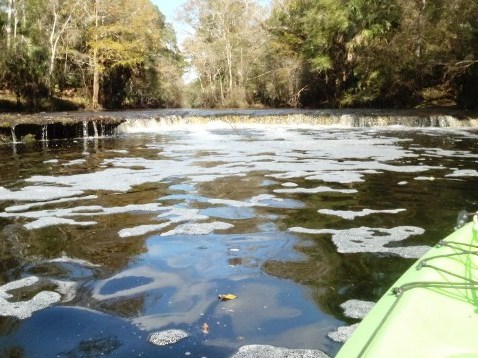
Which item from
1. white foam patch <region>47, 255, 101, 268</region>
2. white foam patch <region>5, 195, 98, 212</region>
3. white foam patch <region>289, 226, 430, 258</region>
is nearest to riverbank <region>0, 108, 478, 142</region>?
white foam patch <region>5, 195, 98, 212</region>

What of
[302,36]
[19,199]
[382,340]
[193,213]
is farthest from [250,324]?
[302,36]

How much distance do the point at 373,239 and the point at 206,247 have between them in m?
1.50

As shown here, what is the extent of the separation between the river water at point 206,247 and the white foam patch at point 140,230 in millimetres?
31

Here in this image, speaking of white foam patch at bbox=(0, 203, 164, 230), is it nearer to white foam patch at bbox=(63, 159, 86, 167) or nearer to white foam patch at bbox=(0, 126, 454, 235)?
white foam patch at bbox=(0, 126, 454, 235)

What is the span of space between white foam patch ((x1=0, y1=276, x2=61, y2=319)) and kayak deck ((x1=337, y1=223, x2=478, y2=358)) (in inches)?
81.9

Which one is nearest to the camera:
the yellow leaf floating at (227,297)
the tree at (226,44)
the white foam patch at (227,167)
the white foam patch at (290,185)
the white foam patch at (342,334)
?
the white foam patch at (342,334)

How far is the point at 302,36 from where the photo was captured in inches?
1283

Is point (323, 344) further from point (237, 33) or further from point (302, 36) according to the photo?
point (237, 33)

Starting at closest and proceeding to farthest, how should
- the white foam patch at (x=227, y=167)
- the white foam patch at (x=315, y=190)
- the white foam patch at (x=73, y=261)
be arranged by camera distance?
the white foam patch at (x=73, y=261) → the white foam patch at (x=227, y=167) → the white foam patch at (x=315, y=190)

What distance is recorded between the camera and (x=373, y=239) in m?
4.09

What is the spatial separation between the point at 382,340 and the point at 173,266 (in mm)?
2256

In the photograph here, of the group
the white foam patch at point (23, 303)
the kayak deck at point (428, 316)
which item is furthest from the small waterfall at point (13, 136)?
the kayak deck at point (428, 316)

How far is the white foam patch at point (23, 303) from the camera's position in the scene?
2.81m

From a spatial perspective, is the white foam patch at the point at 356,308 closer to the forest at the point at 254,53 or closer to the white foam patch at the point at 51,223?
the white foam patch at the point at 51,223
